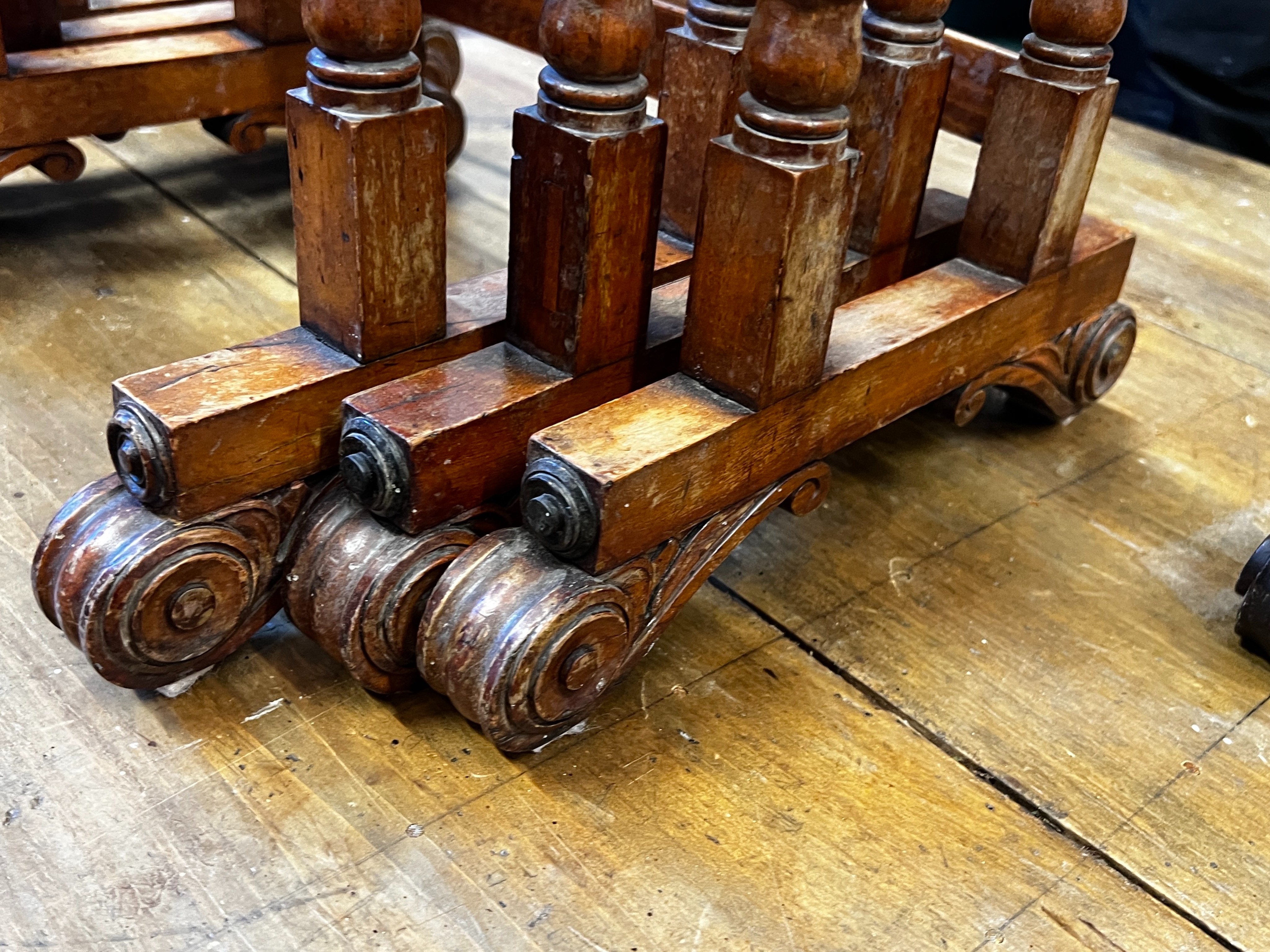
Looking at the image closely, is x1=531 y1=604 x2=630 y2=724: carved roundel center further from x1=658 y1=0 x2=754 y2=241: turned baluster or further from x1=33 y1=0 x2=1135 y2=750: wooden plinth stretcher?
x1=658 y1=0 x2=754 y2=241: turned baluster

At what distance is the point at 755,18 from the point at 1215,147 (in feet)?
7.09

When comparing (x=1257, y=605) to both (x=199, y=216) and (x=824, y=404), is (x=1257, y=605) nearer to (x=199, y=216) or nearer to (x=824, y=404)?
(x=824, y=404)

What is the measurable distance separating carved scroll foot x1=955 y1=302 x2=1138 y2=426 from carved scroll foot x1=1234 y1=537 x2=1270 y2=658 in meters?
0.33

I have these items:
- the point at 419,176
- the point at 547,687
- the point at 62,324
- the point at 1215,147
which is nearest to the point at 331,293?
the point at 419,176

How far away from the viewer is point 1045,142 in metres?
1.31

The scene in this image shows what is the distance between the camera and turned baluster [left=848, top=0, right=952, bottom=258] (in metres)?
1.27

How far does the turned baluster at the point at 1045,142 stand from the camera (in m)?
1.26

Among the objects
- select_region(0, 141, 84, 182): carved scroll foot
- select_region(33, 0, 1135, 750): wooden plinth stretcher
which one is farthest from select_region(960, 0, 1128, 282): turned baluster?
select_region(0, 141, 84, 182): carved scroll foot

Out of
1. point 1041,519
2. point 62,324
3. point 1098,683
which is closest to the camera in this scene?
point 1098,683

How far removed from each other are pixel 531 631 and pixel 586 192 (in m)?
0.34

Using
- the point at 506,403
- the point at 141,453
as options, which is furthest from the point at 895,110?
the point at 141,453

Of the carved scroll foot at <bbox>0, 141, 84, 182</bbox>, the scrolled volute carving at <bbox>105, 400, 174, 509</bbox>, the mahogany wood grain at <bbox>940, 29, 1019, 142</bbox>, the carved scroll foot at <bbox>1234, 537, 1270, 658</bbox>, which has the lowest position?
the carved scroll foot at <bbox>1234, 537, 1270, 658</bbox>

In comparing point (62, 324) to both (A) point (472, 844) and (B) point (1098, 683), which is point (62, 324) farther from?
(B) point (1098, 683)

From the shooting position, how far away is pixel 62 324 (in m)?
1.58
